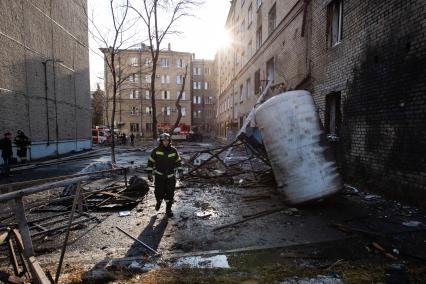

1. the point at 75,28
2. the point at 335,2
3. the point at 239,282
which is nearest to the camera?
the point at 239,282

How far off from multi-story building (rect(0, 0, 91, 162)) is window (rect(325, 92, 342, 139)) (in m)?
13.7

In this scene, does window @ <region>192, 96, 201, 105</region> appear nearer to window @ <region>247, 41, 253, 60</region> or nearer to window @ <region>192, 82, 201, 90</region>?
window @ <region>192, 82, 201, 90</region>

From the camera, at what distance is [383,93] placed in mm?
6617

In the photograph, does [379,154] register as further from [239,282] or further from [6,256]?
[6,256]

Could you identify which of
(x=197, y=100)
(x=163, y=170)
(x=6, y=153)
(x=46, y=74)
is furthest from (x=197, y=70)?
(x=163, y=170)

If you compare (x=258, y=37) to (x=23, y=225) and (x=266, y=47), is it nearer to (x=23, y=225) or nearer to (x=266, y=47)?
(x=266, y=47)

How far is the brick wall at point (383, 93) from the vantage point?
5703 millimetres

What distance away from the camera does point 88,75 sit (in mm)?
24828

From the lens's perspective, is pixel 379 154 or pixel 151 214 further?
pixel 379 154

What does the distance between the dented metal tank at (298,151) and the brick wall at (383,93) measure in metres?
1.40

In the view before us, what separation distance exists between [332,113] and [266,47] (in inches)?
331

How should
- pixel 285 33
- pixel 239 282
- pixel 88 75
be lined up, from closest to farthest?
pixel 239 282 → pixel 285 33 → pixel 88 75

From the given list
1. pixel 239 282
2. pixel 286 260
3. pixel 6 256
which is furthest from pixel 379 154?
pixel 6 256

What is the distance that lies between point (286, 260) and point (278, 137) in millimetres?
2931
